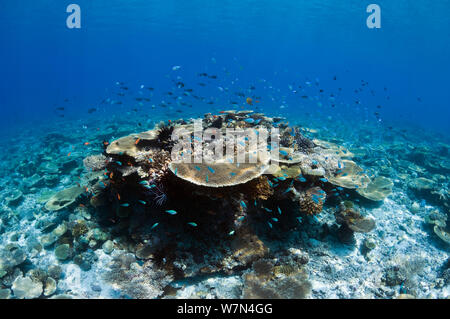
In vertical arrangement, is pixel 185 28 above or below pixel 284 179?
above

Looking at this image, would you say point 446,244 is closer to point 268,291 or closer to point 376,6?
point 268,291

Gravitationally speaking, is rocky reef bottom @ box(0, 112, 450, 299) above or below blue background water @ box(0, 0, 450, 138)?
below

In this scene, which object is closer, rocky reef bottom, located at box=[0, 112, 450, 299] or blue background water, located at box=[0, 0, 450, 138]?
rocky reef bottom, located at box=[0, 112, 450, 299]

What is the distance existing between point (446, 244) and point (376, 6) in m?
50.7

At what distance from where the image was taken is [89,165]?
711 cm

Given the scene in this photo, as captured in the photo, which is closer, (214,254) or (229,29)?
(214,254)

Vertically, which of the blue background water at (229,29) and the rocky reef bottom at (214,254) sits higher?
the blue background water at (229,29)

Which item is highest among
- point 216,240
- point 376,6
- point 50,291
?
point 376,6

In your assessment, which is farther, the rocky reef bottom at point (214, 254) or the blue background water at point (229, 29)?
the blue background water at point (229, 29)

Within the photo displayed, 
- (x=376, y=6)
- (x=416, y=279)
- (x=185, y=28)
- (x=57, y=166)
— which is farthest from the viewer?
(x=185, y=28)
